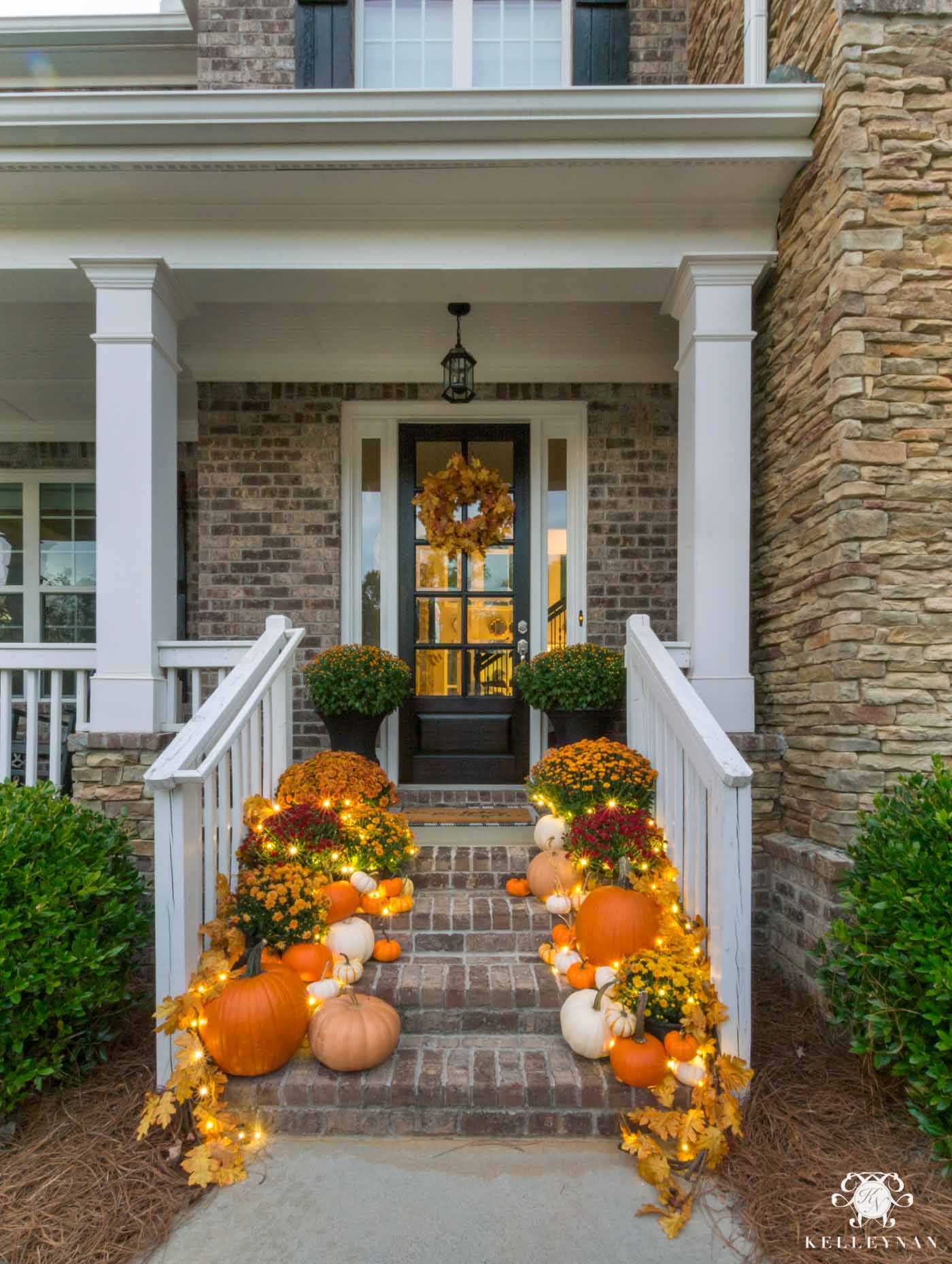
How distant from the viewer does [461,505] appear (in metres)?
4.84

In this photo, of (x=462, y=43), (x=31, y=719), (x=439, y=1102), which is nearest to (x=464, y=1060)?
(x=439, y=1102)

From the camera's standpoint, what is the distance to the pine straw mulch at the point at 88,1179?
184 centimetres

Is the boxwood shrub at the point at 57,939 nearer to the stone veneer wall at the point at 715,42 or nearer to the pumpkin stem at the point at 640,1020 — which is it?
the pumpkin stem at the point at 640,1020

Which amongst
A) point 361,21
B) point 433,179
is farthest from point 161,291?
point 361,21

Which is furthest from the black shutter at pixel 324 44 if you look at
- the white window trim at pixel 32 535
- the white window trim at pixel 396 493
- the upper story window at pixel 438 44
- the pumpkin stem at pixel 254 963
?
the pumpkin stem at pixel 254 963

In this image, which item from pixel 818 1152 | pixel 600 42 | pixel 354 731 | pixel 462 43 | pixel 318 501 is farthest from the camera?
pixel 318 501

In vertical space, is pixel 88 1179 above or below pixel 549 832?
below

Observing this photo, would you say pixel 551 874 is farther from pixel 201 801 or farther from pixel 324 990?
pixel 201 801

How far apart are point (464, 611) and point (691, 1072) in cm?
308

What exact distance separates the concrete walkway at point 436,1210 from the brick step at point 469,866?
3.60 ft

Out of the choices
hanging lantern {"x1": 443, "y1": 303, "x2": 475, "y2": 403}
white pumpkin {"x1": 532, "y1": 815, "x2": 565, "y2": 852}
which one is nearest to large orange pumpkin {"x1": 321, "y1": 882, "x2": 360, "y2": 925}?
white pumpkin {"x1": 532, "y1": 815, "x2": 565, "y2": 852}

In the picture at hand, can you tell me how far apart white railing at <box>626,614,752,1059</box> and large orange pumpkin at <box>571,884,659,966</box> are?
0.56 feet

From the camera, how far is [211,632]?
15.7 feet

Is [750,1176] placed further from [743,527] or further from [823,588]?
[743,527]
